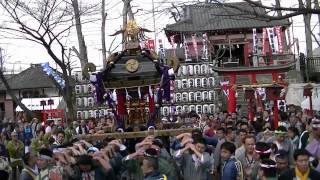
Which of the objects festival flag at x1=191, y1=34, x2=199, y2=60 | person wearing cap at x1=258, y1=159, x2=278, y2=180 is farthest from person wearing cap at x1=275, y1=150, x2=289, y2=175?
festival flag at x1=191, y1=34, x2=199, y2=60

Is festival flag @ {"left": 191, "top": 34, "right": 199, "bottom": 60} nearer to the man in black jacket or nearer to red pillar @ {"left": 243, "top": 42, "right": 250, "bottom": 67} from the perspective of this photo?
red pillar @ {"left": 243, "top": 42, "right": 250, "bottom": 67}

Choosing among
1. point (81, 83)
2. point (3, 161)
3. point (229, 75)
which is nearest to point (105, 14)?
point (81, 83)

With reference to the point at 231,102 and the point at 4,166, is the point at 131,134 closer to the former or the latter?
the point at 4,166

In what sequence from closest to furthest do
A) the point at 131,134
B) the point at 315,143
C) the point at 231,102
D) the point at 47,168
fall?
the point at 47,168 → the point at 315,143 → the point at 131,134 → the point at 231,102

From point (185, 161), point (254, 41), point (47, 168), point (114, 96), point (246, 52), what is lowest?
point (185, 161)

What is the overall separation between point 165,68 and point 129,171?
17.9 feet

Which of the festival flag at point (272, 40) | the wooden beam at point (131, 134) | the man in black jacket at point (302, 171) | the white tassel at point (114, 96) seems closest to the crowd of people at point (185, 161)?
the man in black jacket at point (302, 171)

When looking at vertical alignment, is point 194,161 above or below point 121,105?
below

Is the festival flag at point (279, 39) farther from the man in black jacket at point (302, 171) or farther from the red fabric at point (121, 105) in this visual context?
the man in black jacket at point (302, 171)

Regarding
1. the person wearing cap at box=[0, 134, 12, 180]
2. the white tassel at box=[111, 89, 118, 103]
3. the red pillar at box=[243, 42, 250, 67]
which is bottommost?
the person wearing cap at box=[0, 134, 12, 180]

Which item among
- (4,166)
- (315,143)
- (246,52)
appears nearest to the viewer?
(315,143)

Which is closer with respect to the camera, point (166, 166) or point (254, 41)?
point (166, 166)

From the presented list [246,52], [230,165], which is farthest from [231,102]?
[230,165]

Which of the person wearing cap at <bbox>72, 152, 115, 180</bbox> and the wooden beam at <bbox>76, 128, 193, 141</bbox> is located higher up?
the wooden beam at <bbox>76, 128, 193, 141</bbox>
